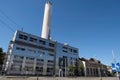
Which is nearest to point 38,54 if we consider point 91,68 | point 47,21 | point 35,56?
point 35,56

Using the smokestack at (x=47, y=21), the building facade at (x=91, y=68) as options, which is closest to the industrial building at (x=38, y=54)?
the smokestack at (x=47, y=21)

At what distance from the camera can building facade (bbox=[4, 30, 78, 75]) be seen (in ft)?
202

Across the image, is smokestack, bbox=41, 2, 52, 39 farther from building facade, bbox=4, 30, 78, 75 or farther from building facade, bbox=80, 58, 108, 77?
building facade, bbox=80, 58, 108, 77

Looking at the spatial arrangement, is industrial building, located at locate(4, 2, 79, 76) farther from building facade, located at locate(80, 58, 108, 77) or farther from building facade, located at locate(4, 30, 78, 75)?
building facade, located at locate(80, 58, 108, 77)

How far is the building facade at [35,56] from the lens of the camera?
202ft

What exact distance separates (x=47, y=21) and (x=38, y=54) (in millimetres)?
26842

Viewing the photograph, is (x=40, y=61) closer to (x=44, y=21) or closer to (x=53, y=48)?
(x=53, y=48)

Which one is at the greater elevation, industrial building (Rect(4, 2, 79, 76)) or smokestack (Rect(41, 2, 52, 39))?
smokestack (Rect(41, 2, 52, 39))

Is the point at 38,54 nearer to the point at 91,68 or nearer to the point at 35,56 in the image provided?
the point at 35,56

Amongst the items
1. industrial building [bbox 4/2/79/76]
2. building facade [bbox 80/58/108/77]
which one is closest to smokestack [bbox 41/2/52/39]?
industrial building [bbox 4/2/79/76]

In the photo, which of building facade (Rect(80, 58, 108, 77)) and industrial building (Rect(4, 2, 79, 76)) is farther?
building facade (Rect(80, 58, 108, 77))

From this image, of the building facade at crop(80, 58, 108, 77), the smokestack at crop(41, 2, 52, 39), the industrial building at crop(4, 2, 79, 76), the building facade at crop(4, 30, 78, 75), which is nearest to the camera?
the building facade at crop(4, 30, 78, 75)

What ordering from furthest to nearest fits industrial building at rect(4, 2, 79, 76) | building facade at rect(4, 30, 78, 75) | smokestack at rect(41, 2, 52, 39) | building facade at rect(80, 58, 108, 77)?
building facade at rect(80, 58, 108, 77) < smokestack at rect(41, 2, 52, 39) < industrial building at rect(4, 2, 79, 76) < building facade at rect(4, 30, 78, 75)

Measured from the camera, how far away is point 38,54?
7294cm
